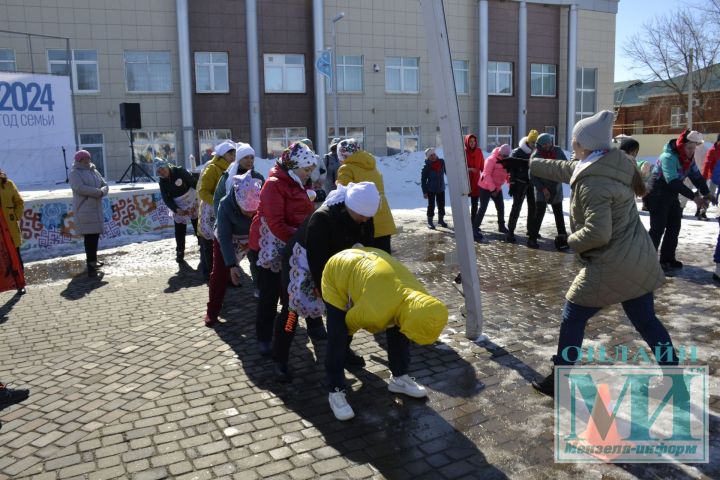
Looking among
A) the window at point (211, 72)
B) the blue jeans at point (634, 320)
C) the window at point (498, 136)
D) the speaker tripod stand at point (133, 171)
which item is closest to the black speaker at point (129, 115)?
the speaker tripod stand at point (133, 171)

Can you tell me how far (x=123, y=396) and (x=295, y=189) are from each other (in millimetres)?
2099

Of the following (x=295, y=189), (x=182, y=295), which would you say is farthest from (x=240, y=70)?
(x=295, y=189)

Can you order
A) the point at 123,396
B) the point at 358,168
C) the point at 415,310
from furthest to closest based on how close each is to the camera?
the point at 358,168, the point at 123,396, the point at 415,310

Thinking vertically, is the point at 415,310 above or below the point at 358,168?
below

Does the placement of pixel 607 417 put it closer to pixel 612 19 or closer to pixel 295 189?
pixel 295 189

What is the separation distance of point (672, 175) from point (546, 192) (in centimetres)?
220

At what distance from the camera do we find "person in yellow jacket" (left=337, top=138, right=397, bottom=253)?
6035mm

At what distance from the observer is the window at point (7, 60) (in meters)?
23.8

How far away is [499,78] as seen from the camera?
105 feet

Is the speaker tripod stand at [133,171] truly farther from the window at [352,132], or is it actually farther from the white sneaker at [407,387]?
the white sneaker at [407,387]

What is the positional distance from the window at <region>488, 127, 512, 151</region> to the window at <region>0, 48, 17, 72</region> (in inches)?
887

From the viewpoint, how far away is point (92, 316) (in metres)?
6.95

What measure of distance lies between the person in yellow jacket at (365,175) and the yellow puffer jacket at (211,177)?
177 centimetres

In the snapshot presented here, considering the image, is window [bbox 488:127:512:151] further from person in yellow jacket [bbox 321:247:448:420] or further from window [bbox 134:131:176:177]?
person in yellow jacket [bbox 321:247:448:420]
